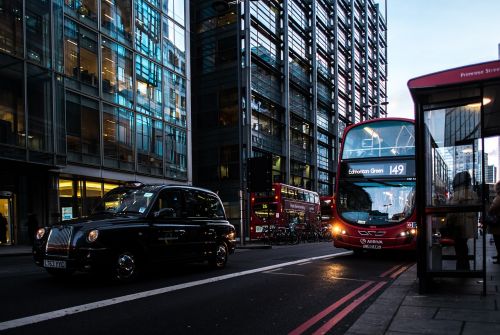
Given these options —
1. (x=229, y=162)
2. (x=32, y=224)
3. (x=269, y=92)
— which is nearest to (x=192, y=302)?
(x=32, y=224)

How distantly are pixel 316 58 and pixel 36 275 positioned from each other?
50.4 metres

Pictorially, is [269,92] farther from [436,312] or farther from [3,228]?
[436,312]

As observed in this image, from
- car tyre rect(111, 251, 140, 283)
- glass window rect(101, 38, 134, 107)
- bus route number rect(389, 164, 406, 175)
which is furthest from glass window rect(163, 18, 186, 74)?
car tyre rect(111, 251, 140, 283)

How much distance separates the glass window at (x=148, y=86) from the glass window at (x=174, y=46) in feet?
5.49

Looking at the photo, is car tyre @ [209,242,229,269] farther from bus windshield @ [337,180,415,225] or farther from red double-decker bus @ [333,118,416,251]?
bus windshield @ [337,180,415,225]

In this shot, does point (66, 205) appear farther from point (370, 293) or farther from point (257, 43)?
point (257, 43)

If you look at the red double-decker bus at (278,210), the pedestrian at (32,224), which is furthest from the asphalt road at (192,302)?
the red double-decker bus at (278,210)

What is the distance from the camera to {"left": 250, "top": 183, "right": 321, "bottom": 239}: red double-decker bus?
27781 mm

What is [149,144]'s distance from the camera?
98.9 ft

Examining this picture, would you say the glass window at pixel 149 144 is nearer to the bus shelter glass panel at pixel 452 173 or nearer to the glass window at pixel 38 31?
the glass window at pixel 38 31

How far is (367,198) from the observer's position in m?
13.1

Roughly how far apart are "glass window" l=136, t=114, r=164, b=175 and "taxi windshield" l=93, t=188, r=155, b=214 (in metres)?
20.4

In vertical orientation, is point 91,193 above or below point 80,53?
below

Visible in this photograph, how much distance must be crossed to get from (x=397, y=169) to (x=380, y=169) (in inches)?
17.8
